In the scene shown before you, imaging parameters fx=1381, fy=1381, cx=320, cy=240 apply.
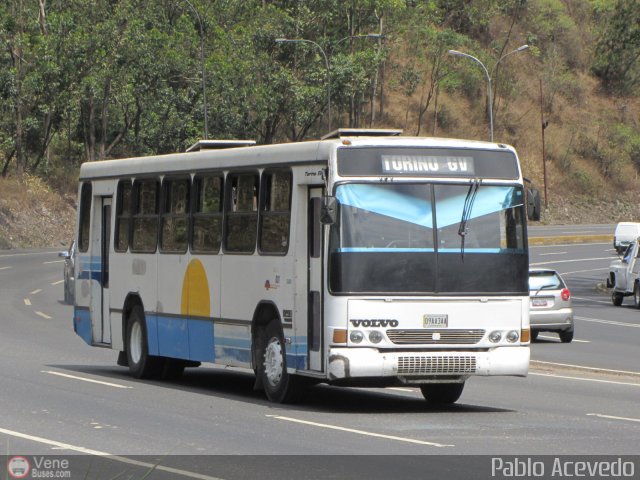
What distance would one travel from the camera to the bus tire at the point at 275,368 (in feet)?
47.9

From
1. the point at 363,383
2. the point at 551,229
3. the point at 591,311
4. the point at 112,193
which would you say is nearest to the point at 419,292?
the point at 363,383

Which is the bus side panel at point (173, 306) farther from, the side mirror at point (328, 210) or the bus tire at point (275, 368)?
the side mirror at point (328, 210)

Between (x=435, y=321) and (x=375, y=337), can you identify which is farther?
(x=435, y=321)

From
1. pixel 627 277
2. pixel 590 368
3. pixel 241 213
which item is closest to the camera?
pixel 241 213

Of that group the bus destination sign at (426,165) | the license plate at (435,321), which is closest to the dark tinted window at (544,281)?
the bus destination sign at (426,165)

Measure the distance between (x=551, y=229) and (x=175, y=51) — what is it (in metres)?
23.6

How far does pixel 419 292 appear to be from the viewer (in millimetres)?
14055

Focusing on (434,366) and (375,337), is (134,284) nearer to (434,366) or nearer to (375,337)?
(375,337)

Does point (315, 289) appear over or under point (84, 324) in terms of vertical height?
over

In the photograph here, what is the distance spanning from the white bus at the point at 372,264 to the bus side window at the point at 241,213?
23 mm

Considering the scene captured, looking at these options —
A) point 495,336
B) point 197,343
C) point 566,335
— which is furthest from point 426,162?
point 566,335

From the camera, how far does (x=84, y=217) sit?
66.3ft

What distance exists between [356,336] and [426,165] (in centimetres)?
197

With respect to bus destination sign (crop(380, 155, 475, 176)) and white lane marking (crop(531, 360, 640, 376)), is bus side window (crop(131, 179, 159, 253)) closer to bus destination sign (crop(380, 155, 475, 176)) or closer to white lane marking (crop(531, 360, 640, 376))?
→ bus destination sign (crop(380, 155, 475, 176))
